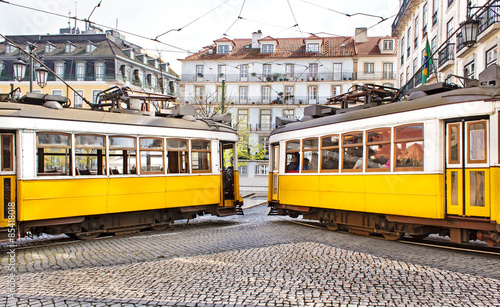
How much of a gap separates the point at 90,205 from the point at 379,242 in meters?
6.44

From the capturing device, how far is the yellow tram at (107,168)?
9.69m

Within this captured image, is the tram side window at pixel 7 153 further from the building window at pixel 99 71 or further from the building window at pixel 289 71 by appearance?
the building window at pixel 289 71

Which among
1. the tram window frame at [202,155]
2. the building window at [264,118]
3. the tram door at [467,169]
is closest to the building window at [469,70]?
the tram window frame at [202,155]

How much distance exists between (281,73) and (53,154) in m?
44.5

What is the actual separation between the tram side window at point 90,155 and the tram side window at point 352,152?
18.9 ft

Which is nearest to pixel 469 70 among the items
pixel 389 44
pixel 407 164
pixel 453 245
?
pixel 407 164

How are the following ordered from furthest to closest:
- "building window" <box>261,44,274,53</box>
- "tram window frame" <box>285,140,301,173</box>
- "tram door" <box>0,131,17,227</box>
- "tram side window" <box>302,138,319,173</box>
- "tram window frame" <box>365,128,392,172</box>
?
"building window" <box>261,44,274,53</box>
"tram window frame" <box>285,140,301,173</box>
"tram side window" <box>302,138,319,173</box>
"tram window frame" <box>365,128,392,172</box>
"tram door" <box>0,131,17,227</box>

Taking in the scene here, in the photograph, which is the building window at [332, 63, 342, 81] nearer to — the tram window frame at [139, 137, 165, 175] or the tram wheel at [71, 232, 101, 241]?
the tram window frame at [139, 137, 165, 175]

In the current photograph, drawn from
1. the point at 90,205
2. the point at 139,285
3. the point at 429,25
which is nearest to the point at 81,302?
the point at 139,285

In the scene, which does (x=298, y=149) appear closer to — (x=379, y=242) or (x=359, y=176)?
(x=359, y=176)

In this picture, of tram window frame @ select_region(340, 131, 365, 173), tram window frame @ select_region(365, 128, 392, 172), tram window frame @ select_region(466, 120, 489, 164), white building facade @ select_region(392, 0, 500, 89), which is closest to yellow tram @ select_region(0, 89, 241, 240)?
tram window frame @ select_region(340, 131, 365, 173)

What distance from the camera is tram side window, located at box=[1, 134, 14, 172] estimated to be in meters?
9.52

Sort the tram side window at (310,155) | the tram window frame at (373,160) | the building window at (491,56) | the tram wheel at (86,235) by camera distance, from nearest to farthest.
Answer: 1. the tram window frame at (373,160)
2. the tram wheel at (86,235)
3. the tram side window at (310,155)
4. the building window at (491,56)

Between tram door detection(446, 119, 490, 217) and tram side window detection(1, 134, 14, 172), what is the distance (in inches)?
337
